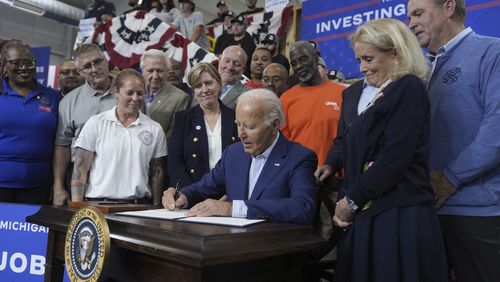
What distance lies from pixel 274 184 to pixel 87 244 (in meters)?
0.68

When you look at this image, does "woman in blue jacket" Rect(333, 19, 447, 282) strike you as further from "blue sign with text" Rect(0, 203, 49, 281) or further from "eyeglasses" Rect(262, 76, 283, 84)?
"eyeglasses" Rect(262, 76, 283, 84)

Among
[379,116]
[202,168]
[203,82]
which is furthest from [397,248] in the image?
[203,82]

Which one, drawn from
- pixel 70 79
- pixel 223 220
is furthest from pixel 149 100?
pixel 223 220

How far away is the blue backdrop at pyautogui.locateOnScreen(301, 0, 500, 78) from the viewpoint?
4398 millimetres

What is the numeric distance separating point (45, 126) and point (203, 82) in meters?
0.98

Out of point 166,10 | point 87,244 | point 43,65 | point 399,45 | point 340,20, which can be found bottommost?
point 87,244

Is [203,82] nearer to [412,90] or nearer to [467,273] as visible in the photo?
[412,90]

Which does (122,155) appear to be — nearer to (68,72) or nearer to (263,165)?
(263,165)

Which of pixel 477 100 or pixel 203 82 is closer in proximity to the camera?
pixel 477 100

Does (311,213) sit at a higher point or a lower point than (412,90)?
lower

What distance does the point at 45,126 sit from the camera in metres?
2.67

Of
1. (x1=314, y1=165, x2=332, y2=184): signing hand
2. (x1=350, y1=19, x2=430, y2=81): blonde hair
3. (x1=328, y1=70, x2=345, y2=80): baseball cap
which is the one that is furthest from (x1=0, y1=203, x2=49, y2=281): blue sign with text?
(x1=328, y1=70, x2=345, y2=80): baseball cap

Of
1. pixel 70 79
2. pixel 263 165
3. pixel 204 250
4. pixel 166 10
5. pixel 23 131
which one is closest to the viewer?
pixel 204 250

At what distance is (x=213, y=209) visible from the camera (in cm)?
150
